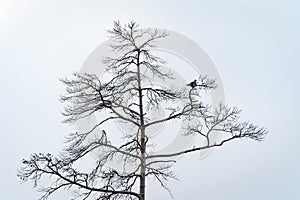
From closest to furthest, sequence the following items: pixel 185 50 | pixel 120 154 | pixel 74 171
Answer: pixel 74 171 < pixel 120 154 < pixel 185 50

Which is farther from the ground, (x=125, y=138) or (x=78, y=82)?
(x=78, y=82)

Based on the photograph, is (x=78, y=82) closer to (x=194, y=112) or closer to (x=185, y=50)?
(x=194, y=112)

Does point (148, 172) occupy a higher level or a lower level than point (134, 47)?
lower

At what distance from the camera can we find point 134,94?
9.19 metres

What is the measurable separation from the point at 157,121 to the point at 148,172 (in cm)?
105

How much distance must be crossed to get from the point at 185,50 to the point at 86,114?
4.08 metres

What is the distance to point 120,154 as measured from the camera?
8875mm

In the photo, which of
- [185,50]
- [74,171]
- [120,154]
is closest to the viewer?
[74,171]

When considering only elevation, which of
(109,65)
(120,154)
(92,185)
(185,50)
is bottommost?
(92,185)

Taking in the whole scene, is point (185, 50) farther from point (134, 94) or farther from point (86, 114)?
point (86, 114)

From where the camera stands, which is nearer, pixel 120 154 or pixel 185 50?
pixel 120 154

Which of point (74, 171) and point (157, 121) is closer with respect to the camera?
point (74, 171)

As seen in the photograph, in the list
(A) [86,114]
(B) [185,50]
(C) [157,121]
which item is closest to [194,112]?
(C) [157,121]

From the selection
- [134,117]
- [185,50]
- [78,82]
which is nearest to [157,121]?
[134,117]
